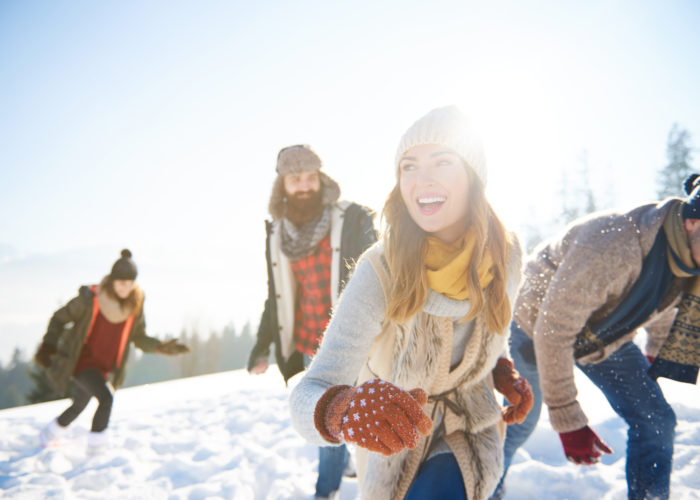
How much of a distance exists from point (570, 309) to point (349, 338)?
122 cm

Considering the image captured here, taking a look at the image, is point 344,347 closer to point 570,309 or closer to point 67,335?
point 570,309

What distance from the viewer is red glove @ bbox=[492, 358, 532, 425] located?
1.46 metres

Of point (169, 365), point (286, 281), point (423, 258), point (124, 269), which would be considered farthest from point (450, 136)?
point (169, 365)

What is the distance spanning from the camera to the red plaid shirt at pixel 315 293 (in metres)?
2.84

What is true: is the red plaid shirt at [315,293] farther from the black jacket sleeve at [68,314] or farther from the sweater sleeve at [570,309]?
the black jacket sleeve at [68,314]

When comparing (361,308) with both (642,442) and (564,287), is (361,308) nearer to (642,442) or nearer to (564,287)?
(564,287)

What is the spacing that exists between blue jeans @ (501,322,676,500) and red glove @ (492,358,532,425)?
950mm

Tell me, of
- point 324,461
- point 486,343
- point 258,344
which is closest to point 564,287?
point 486,343

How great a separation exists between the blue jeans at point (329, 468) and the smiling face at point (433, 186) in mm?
1849

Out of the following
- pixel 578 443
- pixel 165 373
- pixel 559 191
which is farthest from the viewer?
pixel 165 373

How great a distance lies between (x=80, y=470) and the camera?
11.0ft

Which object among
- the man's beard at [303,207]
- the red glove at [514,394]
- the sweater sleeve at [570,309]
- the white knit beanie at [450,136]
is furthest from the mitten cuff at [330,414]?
the man's beard at [303,207]

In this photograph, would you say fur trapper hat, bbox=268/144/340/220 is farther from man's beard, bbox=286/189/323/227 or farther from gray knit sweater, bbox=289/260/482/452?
gray knit sweater, bbox=289/260/482/452

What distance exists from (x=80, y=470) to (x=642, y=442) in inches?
174
